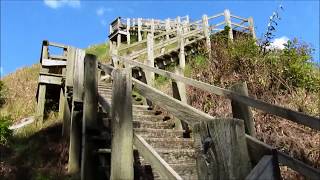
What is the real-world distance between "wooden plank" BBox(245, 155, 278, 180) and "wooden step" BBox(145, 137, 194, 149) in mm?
3186

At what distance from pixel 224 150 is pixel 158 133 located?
13.3 ft

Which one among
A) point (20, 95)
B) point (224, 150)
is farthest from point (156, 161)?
point (20, 95)

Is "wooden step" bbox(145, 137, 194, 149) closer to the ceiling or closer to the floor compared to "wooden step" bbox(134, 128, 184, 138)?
closer to the floor

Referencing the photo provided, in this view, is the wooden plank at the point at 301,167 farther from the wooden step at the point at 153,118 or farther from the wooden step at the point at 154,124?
the wooden step at the point at 153,118

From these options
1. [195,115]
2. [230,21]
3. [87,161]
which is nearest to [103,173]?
[87,161]

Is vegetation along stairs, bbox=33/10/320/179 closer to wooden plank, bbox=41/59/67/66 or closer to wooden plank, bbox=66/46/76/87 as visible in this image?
wooden plank, bbox=66/46/76/87

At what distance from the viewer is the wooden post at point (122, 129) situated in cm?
406

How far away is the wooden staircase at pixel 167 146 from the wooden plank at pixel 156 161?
1158 millimetres

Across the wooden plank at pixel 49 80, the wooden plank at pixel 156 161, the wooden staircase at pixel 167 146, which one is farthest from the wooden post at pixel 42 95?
the wooden plank at pixel 156 161

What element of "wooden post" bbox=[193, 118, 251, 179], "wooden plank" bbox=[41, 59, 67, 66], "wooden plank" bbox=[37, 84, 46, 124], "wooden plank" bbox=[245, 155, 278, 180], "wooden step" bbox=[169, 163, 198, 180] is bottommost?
"wooden step" bbox=[169, 163, 198, 180]

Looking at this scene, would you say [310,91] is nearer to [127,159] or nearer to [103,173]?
[103,173]

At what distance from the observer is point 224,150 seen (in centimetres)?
214

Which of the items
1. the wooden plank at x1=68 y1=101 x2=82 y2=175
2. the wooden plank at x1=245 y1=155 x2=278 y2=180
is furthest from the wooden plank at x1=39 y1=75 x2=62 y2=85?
the wooden plank at x1=245 y1=155 x2=278 y2=180

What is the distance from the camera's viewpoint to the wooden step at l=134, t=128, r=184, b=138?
236 inches
